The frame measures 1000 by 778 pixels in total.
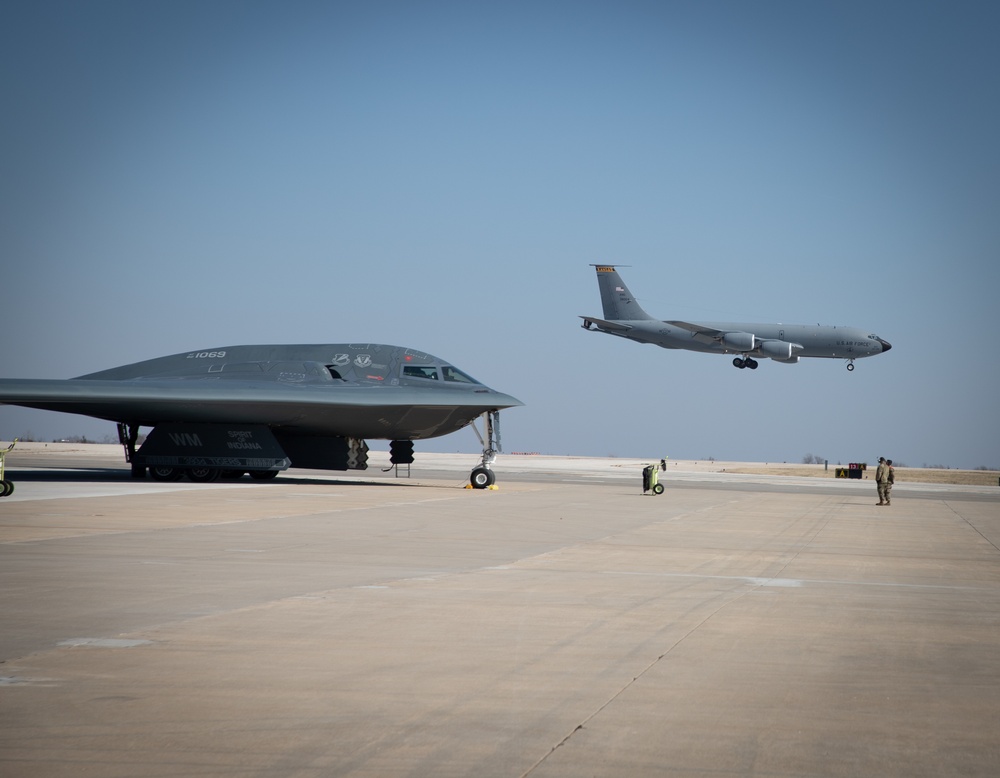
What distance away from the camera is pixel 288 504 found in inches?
850

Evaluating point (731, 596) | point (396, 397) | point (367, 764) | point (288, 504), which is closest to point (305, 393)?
point (396, 397)

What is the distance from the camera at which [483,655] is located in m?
7.04

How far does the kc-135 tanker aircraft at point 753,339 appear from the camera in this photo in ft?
226

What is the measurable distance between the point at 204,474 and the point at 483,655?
2375 cm

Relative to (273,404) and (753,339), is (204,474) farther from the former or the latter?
(753,339)

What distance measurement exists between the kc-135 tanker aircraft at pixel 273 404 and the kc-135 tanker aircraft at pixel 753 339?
40657 mm

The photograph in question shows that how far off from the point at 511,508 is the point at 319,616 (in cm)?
1396

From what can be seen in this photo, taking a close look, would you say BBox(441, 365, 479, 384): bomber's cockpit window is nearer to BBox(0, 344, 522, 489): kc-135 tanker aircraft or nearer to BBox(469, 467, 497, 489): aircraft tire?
BBox(0, 344, 522, 489): kc-135 tanker aircraft

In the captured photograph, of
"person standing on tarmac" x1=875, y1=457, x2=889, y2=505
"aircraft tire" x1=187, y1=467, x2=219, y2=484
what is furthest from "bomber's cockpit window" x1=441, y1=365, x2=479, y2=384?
"person standing on tarmac" x1=875, y1=457, x2=889, y2=505

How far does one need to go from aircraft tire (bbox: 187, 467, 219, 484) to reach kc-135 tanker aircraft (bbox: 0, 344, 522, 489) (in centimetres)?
4

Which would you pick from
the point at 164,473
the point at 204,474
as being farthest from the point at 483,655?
the point at 164,473

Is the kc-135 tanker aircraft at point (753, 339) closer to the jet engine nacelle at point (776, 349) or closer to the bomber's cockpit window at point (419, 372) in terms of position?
the jet engine nacelle at point (776, 349)

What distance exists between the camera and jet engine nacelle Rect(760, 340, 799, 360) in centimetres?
6831

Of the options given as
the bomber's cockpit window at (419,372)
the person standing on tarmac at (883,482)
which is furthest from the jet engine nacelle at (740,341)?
the bomber's cockpit window at (419,372)
